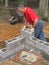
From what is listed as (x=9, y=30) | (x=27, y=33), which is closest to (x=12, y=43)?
(x=27, y=33)

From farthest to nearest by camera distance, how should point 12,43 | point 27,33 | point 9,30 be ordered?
point 9,30 < point 27,33 < point 12,43

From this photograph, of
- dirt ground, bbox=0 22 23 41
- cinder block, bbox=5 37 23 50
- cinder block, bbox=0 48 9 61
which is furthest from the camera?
dirt ground, bbox=0 22 23 41

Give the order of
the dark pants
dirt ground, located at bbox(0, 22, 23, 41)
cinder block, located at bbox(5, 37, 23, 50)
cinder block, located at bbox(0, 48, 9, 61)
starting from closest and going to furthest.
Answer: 1. cinder block, located at bbox(0, 48, 9, 61)
2. cinder block, located at bbox(5, 37, 23, 50)
3. the dark pants
4. dirt ground, located at bbox(0, 22, 23, 41)

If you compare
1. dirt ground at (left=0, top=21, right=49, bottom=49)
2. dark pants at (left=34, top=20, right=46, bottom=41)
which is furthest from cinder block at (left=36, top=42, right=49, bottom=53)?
dirt ground at (left=0, top=21, right=49, bottom=49)

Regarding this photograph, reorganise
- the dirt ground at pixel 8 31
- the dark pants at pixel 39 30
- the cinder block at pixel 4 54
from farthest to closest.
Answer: the dirt ground at pixel 8 31 < the dark pants at pixel 39 30 < the cinder block at pixel 4 54

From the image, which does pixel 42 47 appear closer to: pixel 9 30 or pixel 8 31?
pixel 8 31

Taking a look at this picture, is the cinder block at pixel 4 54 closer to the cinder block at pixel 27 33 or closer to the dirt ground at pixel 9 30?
the cinder block at pixel 27 33

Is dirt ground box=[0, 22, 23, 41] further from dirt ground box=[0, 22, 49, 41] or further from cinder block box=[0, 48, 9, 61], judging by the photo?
cinder block box=[0, 48, 9, 61]

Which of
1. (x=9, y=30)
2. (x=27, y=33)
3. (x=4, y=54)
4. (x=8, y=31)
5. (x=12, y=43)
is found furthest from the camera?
(x=9, y=30)

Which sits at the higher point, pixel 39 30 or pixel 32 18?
pixel 32 18

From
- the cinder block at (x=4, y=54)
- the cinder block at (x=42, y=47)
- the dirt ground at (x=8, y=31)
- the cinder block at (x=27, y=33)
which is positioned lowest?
the dirt ground at (x=8, y=31)

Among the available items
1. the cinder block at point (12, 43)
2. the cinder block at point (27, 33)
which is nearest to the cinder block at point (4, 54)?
the cinder block at point (12, 43)

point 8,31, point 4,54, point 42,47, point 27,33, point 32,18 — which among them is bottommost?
point 8,31

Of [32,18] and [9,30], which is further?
[9,30]
